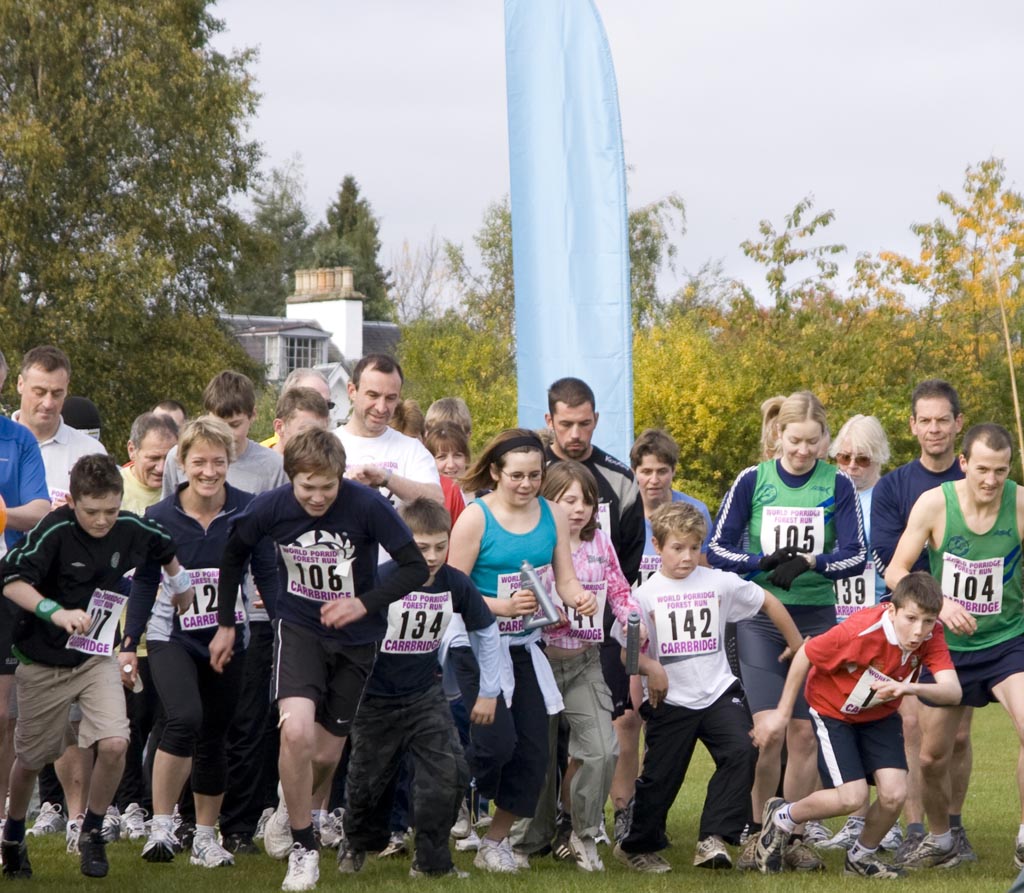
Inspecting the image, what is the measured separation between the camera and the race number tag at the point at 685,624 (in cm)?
797

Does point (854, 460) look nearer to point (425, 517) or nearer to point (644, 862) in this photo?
point (644, 862)

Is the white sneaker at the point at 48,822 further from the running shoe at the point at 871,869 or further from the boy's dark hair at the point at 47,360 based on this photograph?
the running shoe at the point at 871,869

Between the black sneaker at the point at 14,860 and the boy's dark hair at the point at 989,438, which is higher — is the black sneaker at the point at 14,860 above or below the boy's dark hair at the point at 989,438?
below

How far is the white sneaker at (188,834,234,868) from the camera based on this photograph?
24.7 feet

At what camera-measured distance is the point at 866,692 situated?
24.5 feet

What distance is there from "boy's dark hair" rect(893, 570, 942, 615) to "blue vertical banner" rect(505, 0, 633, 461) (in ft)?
16.4

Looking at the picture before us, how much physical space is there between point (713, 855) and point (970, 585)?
186cm

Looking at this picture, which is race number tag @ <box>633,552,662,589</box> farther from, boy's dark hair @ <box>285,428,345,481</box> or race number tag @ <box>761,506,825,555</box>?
boy's dark hair @ <box>285,428,345,481</box>

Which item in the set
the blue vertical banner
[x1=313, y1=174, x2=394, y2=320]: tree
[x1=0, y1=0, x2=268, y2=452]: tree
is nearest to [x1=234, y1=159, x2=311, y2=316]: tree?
[x1=313, y1=174, x2=394, y2=320]: tree

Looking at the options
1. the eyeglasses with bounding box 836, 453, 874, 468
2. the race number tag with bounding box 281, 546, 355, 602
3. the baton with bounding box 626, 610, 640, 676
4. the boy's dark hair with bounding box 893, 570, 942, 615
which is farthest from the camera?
the eyeglasses with bounding box 836, 453, 874, 468

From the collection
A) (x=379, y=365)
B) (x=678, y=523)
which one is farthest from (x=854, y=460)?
(x=379, y=365)

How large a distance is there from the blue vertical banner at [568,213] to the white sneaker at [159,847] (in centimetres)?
550

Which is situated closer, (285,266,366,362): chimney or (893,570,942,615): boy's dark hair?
(893,570,942,615): boy's dark hair

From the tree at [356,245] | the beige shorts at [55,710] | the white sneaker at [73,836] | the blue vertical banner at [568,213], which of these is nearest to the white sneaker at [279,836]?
the white sneaker at [73,836]
